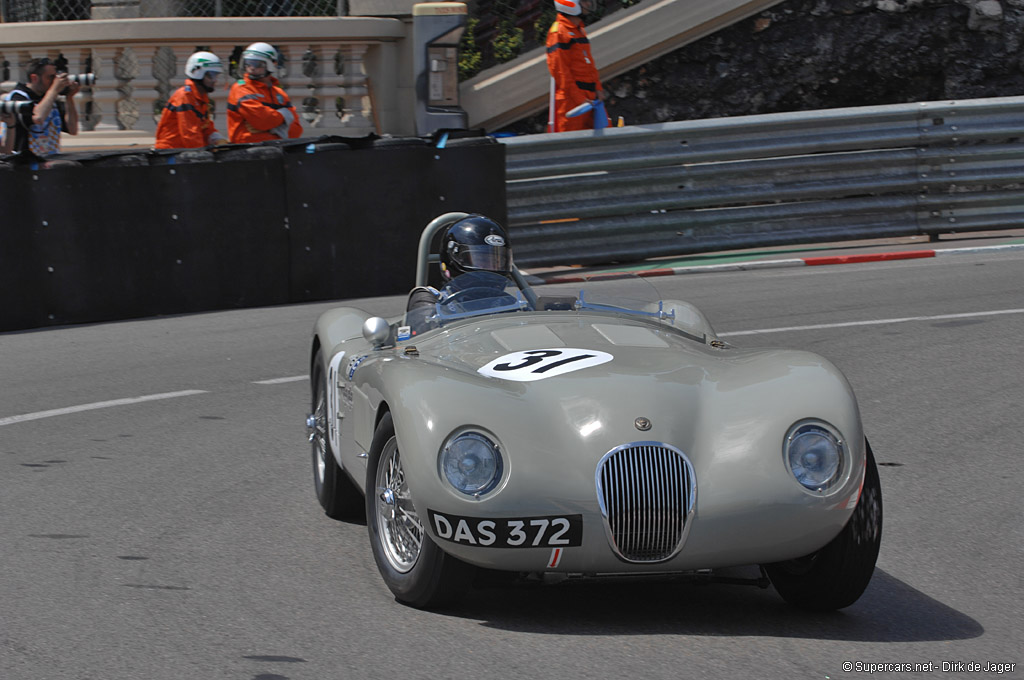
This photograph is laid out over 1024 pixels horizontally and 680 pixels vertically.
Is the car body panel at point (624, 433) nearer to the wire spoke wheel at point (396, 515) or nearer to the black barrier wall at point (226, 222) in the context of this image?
the wire spoke wheel at point (396, 515)

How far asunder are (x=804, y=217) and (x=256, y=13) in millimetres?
7716

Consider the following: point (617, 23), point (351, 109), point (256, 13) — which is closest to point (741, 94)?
point (617, 23)

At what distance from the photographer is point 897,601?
4453 mm

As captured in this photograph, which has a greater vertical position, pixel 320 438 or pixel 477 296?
pixel 477 296

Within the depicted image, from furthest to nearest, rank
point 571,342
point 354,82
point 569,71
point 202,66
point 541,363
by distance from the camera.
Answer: point 354,82 → point 569,71 → point 202,66 → point 571,342 → point 541,363

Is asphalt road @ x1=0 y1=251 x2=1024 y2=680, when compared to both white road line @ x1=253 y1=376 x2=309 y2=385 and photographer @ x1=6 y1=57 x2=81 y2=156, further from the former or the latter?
photographer @ x1=6 y1=57 x2=81 y2=156

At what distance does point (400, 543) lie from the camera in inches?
177

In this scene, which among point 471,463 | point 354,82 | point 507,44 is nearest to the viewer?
point 471,463

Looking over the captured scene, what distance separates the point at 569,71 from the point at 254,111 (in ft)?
11.1

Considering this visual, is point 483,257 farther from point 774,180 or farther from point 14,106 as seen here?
point 774,180

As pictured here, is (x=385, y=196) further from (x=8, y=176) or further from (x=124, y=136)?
(x=124, y=136)

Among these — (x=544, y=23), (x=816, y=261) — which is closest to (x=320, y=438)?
(x=816, y=261)

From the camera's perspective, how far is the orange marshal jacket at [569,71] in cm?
1399

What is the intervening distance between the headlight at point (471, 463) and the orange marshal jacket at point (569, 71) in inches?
398
